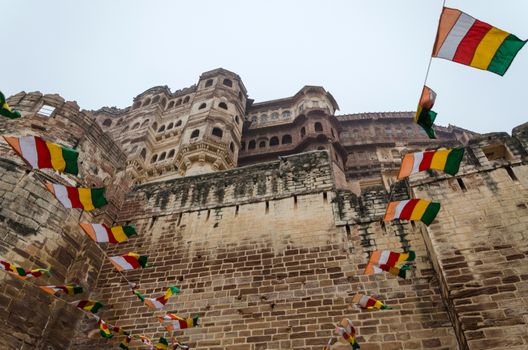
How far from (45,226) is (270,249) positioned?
512 centimetres

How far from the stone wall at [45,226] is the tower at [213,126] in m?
11.0

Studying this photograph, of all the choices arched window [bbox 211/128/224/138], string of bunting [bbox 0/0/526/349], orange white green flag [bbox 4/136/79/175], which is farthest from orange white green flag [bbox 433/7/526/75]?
arched window [bbox 211/128/224/138]

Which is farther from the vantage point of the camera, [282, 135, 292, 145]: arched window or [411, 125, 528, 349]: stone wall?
[282, 135, 292, 145]: arched window

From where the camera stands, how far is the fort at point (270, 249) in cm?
651

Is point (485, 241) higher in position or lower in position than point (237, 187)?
lower

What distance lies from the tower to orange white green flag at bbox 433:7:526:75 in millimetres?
17378

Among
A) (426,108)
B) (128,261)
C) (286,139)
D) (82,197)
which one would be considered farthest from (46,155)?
(286,139)

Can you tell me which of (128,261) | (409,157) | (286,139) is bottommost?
(128,261)

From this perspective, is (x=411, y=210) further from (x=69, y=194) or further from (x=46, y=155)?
(x=46, y=155)

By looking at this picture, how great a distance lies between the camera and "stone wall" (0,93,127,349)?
23.9ft

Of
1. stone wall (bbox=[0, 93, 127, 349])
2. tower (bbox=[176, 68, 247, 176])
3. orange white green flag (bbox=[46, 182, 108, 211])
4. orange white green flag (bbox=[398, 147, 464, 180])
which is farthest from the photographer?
tower (bbox=[176, 68, 247, 176])

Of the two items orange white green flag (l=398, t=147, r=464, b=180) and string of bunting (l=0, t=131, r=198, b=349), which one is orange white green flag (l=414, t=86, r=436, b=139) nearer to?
orange white green flag (l=398, t=147, r=464, b=180)

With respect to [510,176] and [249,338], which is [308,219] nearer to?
[249,338]

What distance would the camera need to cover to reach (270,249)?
28.8 feet
